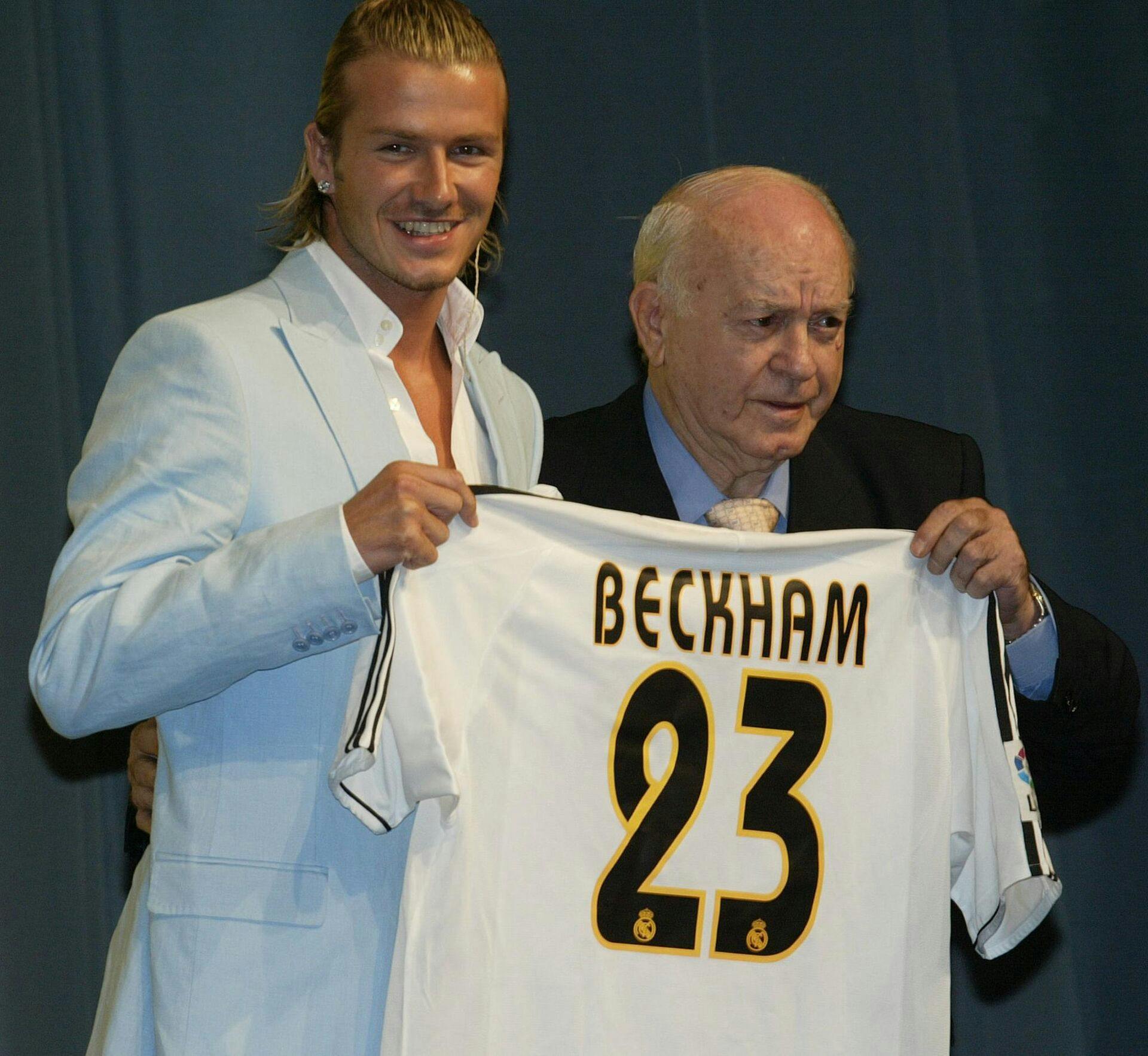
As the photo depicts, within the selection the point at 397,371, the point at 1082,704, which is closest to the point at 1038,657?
the point at 1082,704

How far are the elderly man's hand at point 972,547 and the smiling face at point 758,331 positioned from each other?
23cm

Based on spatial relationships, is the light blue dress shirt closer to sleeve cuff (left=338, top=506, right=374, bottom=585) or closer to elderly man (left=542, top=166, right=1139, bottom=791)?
elderly man (left=542, top=166, right=1139, bottom=791)

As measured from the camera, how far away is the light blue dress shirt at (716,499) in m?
1.89

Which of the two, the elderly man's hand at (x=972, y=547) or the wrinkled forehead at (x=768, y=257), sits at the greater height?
the wrinkled forehead at (x=768, y=257)

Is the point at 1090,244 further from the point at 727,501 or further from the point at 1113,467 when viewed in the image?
the point at 727,501

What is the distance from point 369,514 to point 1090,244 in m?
1.94

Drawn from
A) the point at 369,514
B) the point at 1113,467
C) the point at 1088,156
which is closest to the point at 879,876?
the point at 369,514

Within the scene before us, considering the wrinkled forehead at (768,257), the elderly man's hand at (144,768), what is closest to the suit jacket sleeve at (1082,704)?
the wrinkled forehead at (768,257)

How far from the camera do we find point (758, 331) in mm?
1921

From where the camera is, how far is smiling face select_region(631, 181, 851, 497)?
6.26ft

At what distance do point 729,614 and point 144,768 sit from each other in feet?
2.38

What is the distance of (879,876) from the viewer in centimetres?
168

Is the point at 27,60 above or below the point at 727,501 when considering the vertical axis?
above

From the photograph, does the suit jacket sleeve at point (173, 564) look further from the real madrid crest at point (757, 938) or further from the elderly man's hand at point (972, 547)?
the elderly man's hand at point (972, 547)
